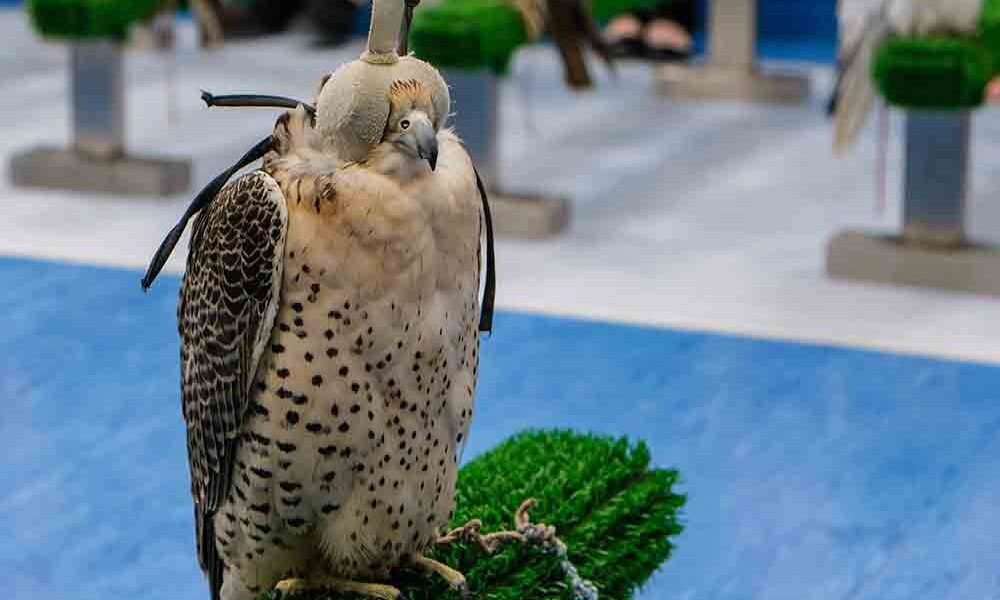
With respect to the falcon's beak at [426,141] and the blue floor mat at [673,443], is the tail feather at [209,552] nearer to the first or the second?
the falcon's beak at [426,141]

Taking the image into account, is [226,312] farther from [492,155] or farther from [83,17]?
[83,17]

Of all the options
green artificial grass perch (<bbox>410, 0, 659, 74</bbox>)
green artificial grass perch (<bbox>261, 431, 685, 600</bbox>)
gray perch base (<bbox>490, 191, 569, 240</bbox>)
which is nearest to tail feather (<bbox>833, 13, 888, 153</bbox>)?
gray perch base (<bbox>490, 191, 569, 240</bbox>)

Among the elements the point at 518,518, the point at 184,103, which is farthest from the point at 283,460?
the point at 184,103

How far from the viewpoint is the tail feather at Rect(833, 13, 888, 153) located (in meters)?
Result: 5.68

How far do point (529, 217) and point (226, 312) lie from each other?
381cm

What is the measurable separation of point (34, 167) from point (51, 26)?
0.49m

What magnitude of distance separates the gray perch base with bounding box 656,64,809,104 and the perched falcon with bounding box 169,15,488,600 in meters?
5.83

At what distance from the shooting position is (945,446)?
4.20 meters

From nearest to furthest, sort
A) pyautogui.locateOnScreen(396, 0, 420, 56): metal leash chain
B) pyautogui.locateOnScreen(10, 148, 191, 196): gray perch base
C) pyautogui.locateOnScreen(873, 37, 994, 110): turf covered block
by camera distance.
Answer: pyautogui.locateOnScreen(396, 0, 420, 56): metal leash chain, pyautogui.locateOnScreen(873, 37, 994, 110): turf covered block, pyautogui.locateOnScreen(10, 148, 191, 196): gray perch base

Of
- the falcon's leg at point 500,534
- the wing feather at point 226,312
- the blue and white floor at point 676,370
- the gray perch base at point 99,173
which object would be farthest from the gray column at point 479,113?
the wing feather at point 226,312

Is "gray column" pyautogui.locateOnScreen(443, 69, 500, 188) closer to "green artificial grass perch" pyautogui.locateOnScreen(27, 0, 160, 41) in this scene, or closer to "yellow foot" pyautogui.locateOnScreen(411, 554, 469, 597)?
"green artificial grass perch" pyautogui.locateOnScreen(27, 0, 160, 41)

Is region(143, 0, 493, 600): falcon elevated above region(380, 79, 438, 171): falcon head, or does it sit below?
below

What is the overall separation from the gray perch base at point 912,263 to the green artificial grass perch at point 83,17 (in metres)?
2.48

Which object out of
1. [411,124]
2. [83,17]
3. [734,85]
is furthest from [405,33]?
[734,85]
